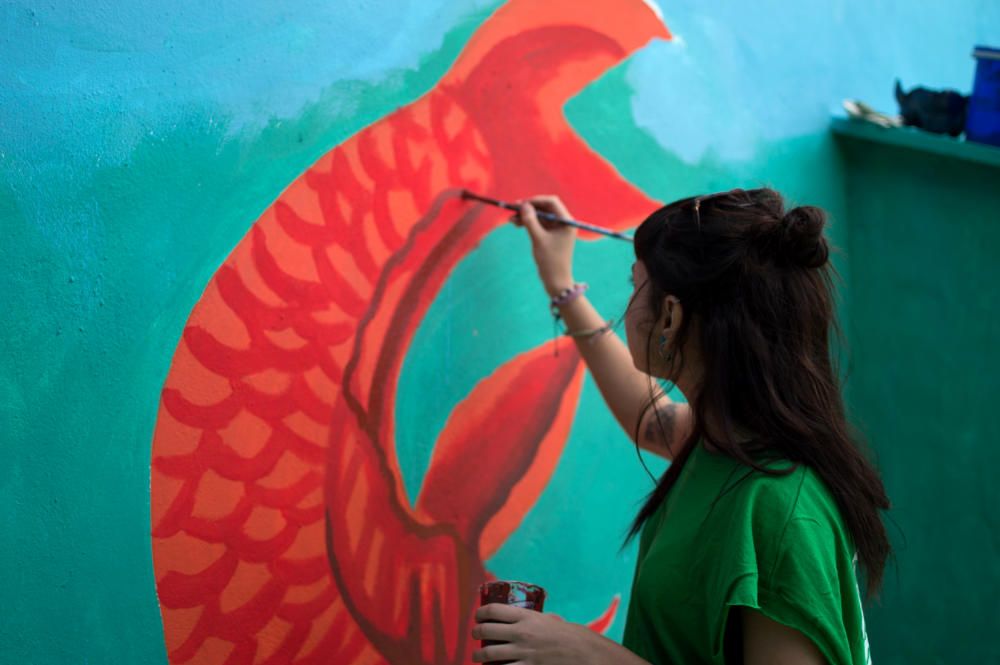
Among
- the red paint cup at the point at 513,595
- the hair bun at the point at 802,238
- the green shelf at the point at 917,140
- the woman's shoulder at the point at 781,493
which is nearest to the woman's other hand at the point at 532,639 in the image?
the red paint cup at the point at 513,595

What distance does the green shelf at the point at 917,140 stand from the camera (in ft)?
8.91

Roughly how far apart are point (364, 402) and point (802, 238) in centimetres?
79

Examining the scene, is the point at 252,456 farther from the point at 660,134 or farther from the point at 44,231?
the point at 660,134

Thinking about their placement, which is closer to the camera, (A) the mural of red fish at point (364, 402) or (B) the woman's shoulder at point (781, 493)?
(B) the woman's shoulder at point (781, 493)

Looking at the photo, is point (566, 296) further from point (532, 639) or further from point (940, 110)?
point (940, 110)

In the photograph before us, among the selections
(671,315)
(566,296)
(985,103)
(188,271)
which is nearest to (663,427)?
(566,296)

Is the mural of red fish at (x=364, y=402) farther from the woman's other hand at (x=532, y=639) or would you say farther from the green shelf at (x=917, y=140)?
the green shelf at (x=917, y=140)

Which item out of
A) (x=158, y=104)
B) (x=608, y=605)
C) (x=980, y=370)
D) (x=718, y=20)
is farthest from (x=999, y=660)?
(x=158, y=104)

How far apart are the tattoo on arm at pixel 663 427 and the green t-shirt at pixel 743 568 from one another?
0.39 m

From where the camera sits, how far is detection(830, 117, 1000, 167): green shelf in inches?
107

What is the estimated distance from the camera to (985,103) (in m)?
2.76

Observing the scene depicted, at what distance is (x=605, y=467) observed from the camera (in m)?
2.37

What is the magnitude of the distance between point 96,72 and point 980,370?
2.31m

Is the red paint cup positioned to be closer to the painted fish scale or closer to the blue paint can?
the painted fish scale
